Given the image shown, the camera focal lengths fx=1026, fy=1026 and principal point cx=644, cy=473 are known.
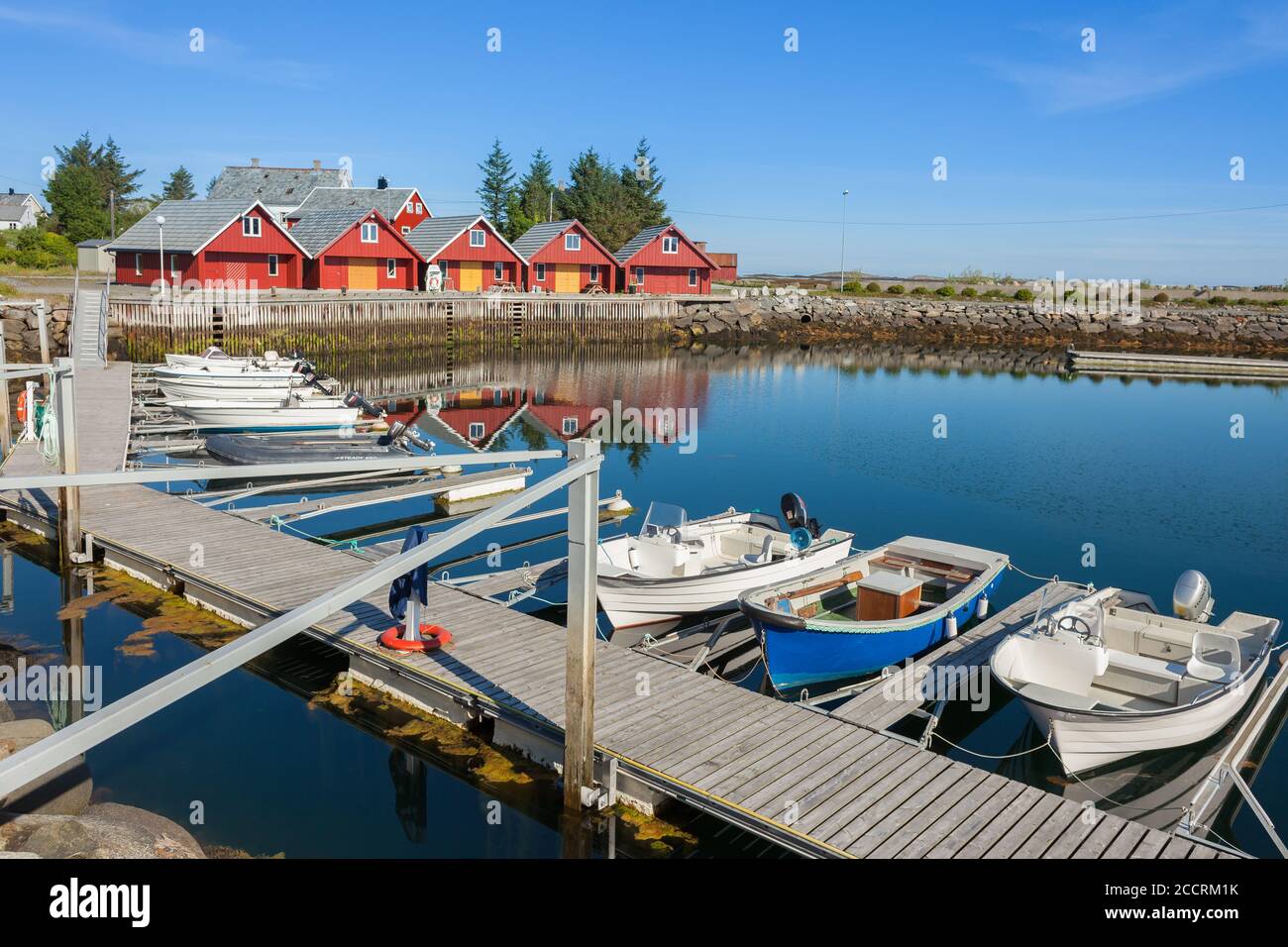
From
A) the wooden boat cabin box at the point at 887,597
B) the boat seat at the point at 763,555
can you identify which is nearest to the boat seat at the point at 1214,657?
the wooden boat cabin box at the point at 887,597

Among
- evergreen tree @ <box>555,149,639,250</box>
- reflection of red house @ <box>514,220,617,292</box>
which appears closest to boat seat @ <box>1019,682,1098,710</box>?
reflection of red house @ <box>514,220,617,292</box>

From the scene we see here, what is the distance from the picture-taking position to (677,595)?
14812mm

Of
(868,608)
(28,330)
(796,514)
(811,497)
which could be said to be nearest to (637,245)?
(28,330)

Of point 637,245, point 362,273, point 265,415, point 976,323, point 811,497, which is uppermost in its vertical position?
point 637,245

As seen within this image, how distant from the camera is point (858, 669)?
13492mm

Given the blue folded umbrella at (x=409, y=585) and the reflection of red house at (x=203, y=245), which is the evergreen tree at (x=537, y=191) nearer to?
the reflection of red house at (x=203, y=245)

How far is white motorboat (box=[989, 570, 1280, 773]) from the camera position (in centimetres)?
1105

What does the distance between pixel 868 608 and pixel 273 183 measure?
78.8 m

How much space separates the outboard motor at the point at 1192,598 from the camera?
13.8 meters

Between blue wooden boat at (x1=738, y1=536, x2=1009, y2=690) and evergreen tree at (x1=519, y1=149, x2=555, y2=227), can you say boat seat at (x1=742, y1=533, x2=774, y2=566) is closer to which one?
blue wooden boat at (x1=738, y1=536, x2=1009, y2=690)

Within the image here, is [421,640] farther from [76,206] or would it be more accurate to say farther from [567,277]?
[76,206]

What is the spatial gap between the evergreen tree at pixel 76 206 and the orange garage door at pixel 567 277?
131ft
